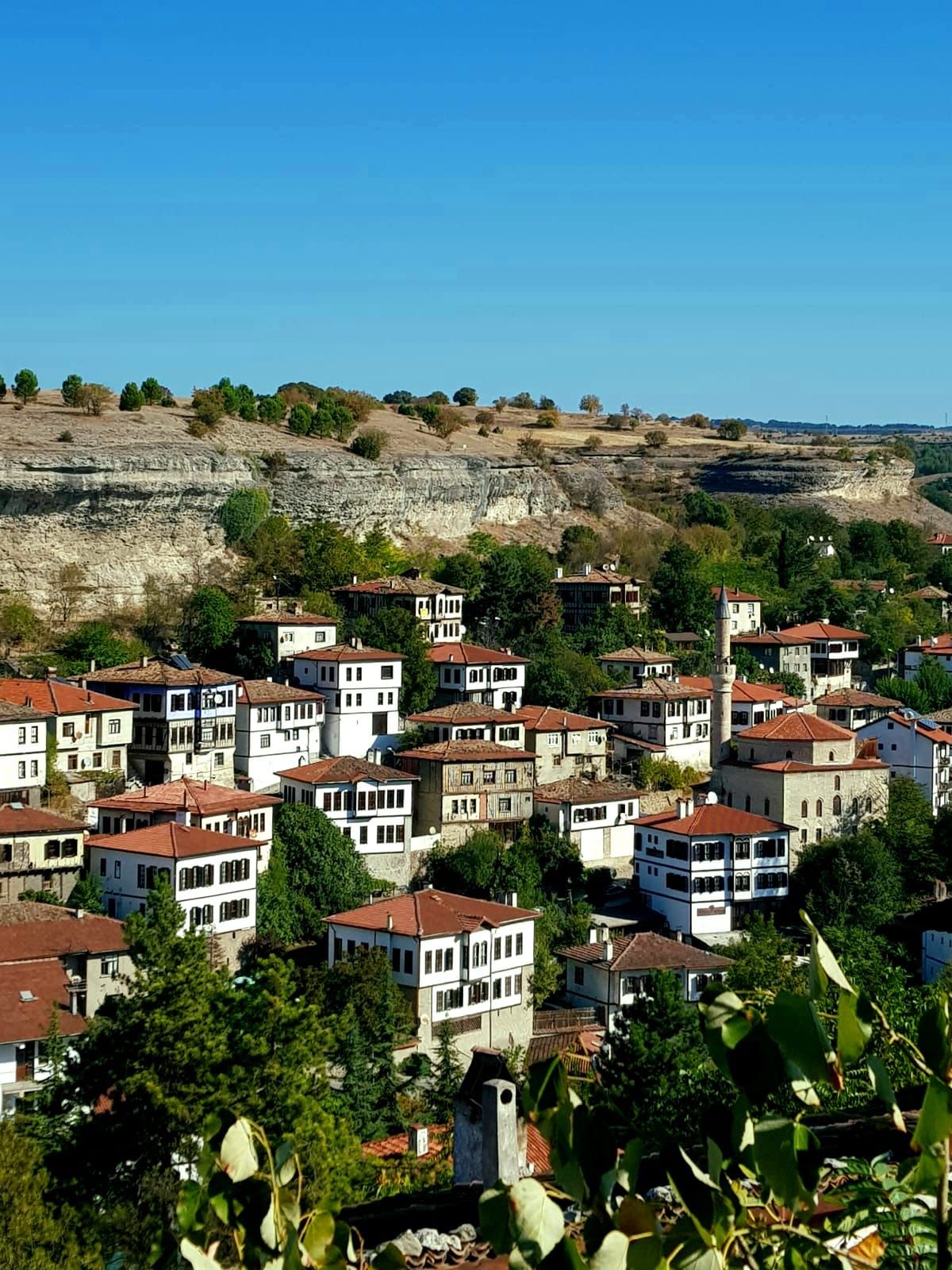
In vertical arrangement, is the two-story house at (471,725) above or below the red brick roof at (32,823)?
above

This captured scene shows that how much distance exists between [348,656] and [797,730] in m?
9.47

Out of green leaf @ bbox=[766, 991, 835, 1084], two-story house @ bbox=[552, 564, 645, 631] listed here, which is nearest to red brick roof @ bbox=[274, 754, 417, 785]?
two-story house @ bbox=[552, 564, 645, 631]

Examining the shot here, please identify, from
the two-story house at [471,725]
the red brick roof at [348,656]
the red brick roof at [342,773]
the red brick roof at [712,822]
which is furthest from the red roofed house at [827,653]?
the red brick roof at [342,773]

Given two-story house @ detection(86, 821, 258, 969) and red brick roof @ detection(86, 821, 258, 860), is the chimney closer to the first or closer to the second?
two-story house @ detection(86, 821, 258, 969)

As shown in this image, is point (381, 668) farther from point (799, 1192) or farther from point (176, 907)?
point (799, 1192)

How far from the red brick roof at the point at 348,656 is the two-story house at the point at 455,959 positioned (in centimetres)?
760

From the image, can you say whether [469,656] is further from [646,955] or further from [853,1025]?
[853,1025]

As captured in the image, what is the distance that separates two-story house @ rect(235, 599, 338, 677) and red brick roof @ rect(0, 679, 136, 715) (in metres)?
5.47

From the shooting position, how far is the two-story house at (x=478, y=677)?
124ft

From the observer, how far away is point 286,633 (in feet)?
123

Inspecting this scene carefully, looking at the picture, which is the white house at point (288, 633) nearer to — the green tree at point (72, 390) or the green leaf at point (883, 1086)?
the green tree at point (72, 390)

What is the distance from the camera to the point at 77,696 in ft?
103

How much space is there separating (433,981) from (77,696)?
28.8 ft

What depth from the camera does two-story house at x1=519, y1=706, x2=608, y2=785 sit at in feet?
118
